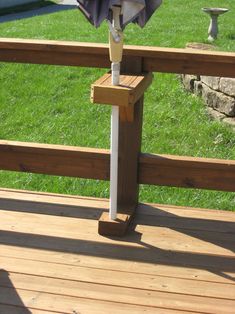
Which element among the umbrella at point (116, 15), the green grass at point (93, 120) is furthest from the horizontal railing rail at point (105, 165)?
the green grass at point (93, 120)

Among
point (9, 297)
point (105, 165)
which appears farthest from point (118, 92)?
point (9, 297)

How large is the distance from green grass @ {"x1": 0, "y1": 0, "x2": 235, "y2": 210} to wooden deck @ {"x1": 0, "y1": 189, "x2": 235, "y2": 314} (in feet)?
3.45

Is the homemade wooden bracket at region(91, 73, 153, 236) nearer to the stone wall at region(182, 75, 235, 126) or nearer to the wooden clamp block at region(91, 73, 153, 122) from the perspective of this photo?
the wooden clamp block at region(91, 73, 153, 122)

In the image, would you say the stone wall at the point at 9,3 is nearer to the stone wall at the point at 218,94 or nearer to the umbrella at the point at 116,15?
the stone wall at the point at 218,94

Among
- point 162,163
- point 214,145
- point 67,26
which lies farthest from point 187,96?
point 67,26

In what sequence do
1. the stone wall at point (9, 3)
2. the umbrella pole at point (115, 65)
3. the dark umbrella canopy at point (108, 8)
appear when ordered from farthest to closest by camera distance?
the stone wall at point (9, 3) → the umbrella pole at point (115, 65) → the dark umbrella canopy at point (108, 8)

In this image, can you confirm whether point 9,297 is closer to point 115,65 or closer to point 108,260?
point 108,260

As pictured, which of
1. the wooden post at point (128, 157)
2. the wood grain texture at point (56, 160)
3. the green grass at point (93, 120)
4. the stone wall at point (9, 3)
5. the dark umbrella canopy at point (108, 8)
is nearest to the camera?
the dark umbrella canopy at point (108, 8)

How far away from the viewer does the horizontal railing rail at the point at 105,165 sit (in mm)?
3877

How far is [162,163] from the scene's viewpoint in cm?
393

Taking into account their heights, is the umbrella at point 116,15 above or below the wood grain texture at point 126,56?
above

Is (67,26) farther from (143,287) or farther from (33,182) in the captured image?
Result: (143,287)

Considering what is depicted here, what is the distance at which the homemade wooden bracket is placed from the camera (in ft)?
11.0

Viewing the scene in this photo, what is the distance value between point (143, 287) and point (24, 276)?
0.65m
